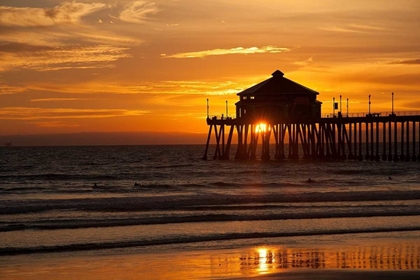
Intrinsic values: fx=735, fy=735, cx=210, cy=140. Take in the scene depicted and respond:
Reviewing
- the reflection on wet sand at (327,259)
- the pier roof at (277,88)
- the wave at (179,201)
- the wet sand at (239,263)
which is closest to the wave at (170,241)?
the wet sand at (239,263)

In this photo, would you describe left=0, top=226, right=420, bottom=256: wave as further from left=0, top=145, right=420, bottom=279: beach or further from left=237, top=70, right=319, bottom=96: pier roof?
left=237, top=70, right=319, bottom=96: pier roof

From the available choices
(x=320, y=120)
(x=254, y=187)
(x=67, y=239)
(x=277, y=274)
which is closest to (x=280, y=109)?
(x=320, y=120)

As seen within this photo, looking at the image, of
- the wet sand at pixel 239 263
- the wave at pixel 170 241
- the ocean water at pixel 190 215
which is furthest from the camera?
the ocean water at pixel 190 215

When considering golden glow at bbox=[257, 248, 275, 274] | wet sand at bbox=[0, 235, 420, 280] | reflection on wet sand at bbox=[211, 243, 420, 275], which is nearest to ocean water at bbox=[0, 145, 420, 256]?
wet sand at bbox=[0, 235, 420, 280]

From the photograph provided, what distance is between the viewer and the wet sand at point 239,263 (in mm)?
14844

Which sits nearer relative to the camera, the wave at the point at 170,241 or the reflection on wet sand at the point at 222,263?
the reflection on wet sand at the point at 222,263

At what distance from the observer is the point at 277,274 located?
14711 mm

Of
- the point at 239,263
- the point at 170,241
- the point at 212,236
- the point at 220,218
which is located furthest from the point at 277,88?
the point at 239,263

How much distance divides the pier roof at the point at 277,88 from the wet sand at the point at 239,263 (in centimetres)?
→ 5048

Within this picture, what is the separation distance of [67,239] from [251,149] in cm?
5413

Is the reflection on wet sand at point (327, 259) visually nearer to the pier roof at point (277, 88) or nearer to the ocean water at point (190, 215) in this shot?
the ocean water at point (190, 215)

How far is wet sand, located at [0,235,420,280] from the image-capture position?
14844 mm

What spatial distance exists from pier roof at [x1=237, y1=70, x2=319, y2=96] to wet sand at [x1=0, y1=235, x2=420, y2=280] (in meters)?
50.5

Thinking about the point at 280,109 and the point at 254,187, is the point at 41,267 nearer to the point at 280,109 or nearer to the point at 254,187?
the point at 254,187
